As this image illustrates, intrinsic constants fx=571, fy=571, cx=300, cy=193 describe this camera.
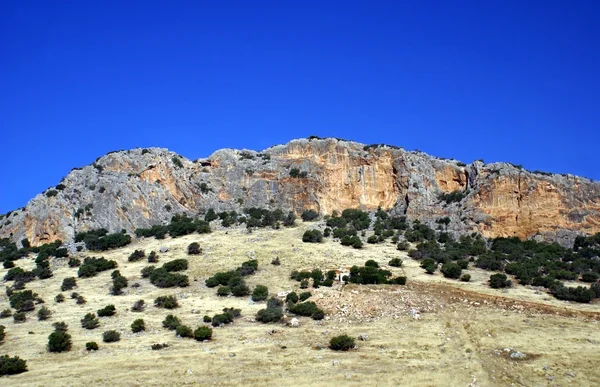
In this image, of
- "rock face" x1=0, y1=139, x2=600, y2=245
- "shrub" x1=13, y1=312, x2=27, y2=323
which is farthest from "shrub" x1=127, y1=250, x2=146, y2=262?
"shrub" x1=13, y1=312, x2=27, y2=323

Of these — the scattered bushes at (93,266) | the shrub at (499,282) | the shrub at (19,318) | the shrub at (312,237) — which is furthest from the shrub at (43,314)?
the shrub at (499,282)

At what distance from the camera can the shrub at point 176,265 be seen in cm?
4797

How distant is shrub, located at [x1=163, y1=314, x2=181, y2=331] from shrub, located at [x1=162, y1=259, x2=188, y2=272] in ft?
43.3

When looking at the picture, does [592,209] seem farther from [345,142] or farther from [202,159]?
[202,159]

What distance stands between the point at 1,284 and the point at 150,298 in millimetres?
14567

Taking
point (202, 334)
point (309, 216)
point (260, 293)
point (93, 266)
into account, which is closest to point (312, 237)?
point (309, 216)

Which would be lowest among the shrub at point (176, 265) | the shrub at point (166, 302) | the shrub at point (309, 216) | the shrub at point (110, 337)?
the shrub at point (110, 337)

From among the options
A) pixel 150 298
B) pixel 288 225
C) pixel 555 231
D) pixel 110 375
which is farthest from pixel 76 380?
pixel 555 231

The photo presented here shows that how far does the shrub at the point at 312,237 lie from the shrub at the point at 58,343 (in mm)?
28530

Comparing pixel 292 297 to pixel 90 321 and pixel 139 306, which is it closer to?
pixel 139 306

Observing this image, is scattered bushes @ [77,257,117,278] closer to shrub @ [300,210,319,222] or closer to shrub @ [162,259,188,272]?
shrub @ [162,259,188,272]

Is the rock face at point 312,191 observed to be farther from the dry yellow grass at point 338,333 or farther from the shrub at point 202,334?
the shrub at point 202,334

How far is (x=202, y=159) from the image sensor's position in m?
80.1

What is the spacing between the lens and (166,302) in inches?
1531
